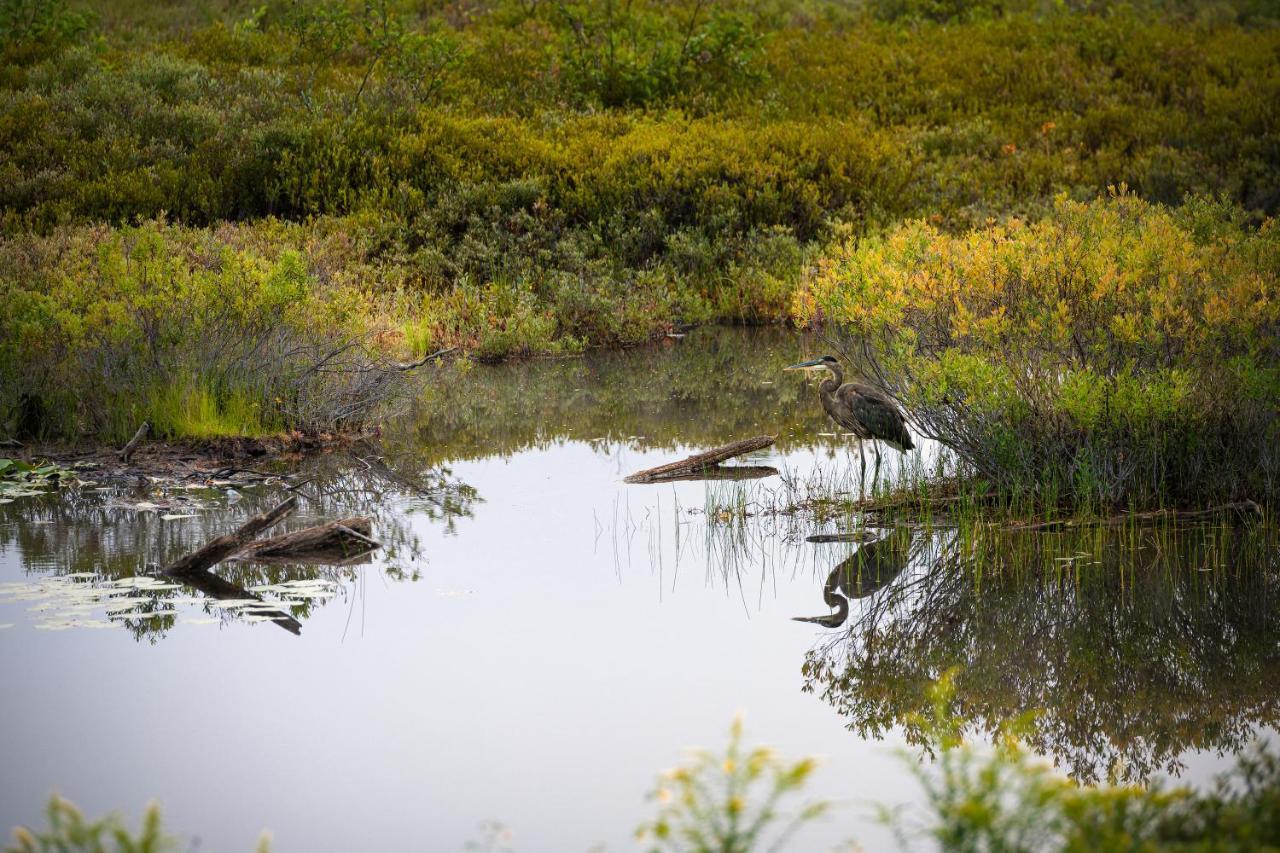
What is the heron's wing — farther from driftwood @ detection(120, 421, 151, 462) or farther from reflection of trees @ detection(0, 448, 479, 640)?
driftwood @ detection(120, 421, 151, 462)

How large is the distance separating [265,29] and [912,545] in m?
24.7

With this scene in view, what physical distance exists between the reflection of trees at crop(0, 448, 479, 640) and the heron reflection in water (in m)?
2.16

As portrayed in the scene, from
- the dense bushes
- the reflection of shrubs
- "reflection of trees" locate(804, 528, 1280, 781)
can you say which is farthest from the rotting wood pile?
the dense bushes

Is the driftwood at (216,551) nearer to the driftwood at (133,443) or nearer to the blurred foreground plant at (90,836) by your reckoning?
the driftwood at (133,443)

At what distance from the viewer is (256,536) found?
7.59 metres

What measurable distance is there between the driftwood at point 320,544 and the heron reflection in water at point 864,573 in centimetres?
258

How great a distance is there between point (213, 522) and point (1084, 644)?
16.3 ft

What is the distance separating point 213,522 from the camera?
808 cm

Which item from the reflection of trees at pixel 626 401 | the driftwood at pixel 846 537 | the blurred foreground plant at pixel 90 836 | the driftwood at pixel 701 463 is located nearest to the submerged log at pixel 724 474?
the driftwood at pixel 701 463

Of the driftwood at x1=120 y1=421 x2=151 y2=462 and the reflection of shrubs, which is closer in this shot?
the reflection of shrubs

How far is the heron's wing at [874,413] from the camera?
30.5ft

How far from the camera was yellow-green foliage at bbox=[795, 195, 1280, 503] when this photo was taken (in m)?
7.89

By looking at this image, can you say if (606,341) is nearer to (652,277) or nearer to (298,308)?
(652,277)

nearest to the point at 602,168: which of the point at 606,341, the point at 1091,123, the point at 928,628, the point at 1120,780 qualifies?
the point at 606,341
